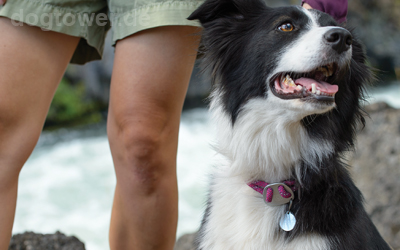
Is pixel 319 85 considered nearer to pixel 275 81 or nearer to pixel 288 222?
pixel 275 81

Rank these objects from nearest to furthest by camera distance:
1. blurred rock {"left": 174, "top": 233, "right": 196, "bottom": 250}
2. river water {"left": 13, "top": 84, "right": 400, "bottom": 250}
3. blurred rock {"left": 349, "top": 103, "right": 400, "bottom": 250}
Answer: blurred rock {"left": 349, "top": 103, "right": 400, "bottom": 250}, blurred rock {"left": 174, "top": 233, "right": 196, "bottom": 250}, river water {"left": 13, "top": 84, "right": 400, "bottom": 250}

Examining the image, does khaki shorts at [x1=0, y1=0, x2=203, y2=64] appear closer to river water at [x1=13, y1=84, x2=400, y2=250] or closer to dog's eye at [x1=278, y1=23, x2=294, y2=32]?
dog's eye at [x1=278, y1=23, x2=294, y2=32]

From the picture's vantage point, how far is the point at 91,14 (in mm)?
2086

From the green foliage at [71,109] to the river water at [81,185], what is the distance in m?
0.63

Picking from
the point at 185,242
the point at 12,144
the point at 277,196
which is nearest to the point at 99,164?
the point at 185,242

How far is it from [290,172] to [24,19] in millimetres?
1453

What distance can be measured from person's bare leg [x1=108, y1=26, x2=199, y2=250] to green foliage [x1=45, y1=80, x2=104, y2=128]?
6921 millimetres

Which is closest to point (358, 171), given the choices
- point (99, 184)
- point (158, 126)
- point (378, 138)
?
point (378, 138)

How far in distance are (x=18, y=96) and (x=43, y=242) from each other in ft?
3.81

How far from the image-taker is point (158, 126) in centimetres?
200

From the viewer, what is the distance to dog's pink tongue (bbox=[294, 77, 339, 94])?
1.74 metres

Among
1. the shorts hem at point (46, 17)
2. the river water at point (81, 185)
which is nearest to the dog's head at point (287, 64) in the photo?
the shorts hem at point (46, 17)

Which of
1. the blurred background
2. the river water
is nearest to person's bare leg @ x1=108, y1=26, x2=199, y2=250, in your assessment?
the blurred background

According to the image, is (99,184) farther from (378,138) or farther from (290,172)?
(290,172)
